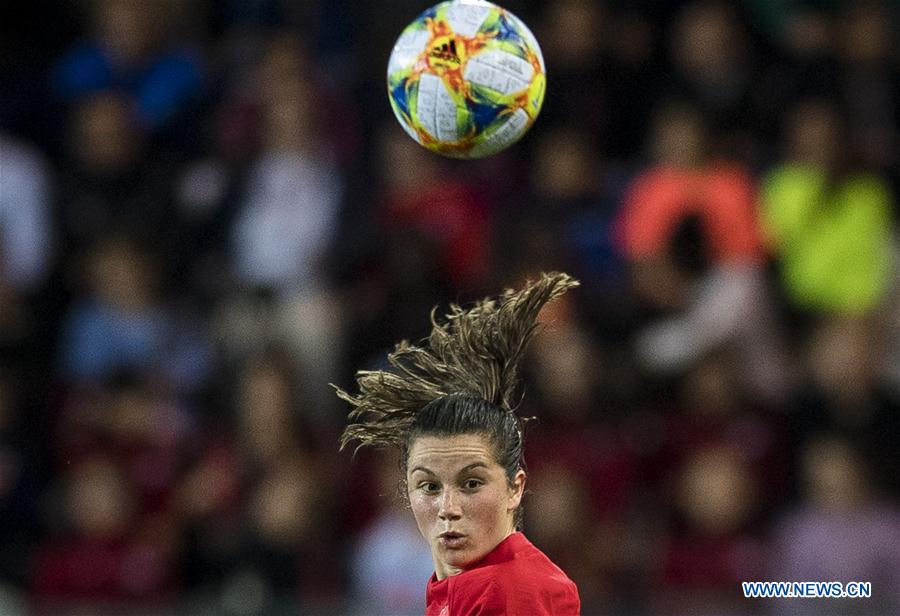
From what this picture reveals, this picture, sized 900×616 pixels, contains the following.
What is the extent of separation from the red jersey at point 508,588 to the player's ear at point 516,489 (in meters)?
0.15

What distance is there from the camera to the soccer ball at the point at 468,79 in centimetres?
607

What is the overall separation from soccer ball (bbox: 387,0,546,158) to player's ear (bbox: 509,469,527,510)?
1.42 metres

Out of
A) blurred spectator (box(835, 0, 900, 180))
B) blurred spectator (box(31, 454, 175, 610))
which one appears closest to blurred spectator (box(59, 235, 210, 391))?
blurred spectator (box(31, 454, 175, 610))

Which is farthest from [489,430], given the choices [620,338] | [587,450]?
[620,338]

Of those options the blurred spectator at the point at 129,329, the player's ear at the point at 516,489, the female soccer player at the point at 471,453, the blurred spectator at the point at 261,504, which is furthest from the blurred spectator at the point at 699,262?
the player's ear at the point at 516,489

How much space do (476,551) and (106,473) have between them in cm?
484

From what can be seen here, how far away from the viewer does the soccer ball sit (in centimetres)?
607

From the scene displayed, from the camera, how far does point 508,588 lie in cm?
483

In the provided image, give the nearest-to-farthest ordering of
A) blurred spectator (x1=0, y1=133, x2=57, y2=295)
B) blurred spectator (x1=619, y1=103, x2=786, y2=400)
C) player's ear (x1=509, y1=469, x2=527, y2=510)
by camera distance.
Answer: player's ear (x1=509, y1=469, x2=527, y2=510)
blurred spectator (x1=619, y1=103, x2=786, y2=400)
blurred spectator (x1=0, y1=133, x2=57, y2=295)

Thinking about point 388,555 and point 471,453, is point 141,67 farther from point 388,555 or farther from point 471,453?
point 471,453

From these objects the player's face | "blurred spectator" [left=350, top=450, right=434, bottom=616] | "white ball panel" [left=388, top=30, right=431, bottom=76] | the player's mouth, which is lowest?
the player's mouth

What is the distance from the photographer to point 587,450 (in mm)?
8703

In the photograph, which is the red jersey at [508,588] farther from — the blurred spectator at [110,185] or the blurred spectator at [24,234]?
the blurred spectator at [24,234]

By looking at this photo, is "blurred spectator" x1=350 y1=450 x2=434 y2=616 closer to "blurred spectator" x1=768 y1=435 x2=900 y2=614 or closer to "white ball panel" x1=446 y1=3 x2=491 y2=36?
"blurred spectator" x1=768 y1=435 x2=900 y2=614
